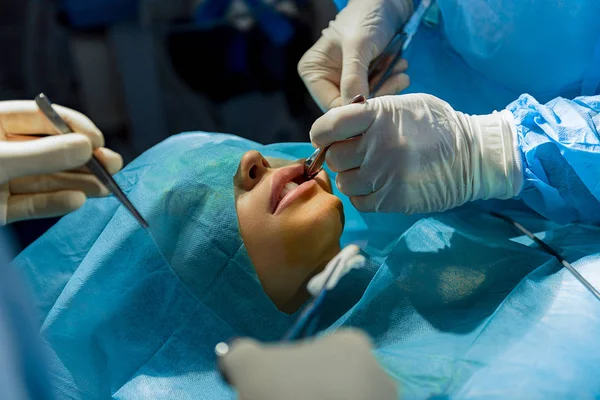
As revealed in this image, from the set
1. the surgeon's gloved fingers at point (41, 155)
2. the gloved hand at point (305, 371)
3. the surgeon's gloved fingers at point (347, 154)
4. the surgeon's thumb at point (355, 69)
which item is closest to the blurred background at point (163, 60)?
the surgeon's thumb at point (355, 69)

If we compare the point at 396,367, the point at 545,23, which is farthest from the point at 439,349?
the point at 545,23

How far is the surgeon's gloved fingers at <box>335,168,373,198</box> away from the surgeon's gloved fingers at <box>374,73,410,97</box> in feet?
1.06

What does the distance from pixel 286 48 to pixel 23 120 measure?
67.9 inches

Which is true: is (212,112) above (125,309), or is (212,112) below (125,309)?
below

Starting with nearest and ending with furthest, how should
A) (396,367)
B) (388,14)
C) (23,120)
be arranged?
1. (396,367)
2. (23,120)
3. (388,14)

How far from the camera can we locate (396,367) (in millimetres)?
808

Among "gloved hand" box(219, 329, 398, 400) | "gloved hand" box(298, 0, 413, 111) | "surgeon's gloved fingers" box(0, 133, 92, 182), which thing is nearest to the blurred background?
"gloved hand" box(298, 0, 413, 111)

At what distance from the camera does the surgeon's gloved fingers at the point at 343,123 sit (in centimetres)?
102

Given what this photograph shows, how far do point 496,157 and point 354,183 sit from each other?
0.90 ft

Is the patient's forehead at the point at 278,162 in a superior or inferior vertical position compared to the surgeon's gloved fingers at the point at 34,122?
inferior

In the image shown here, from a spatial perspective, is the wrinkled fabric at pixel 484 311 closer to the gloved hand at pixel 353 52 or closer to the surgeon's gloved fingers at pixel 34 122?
the gloved hand at pixel 353 52

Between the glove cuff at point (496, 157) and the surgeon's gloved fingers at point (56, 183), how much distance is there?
2.36ft

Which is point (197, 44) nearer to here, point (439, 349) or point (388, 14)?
point (388, 14)

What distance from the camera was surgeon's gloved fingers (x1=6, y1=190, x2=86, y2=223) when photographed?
3.42 ft
